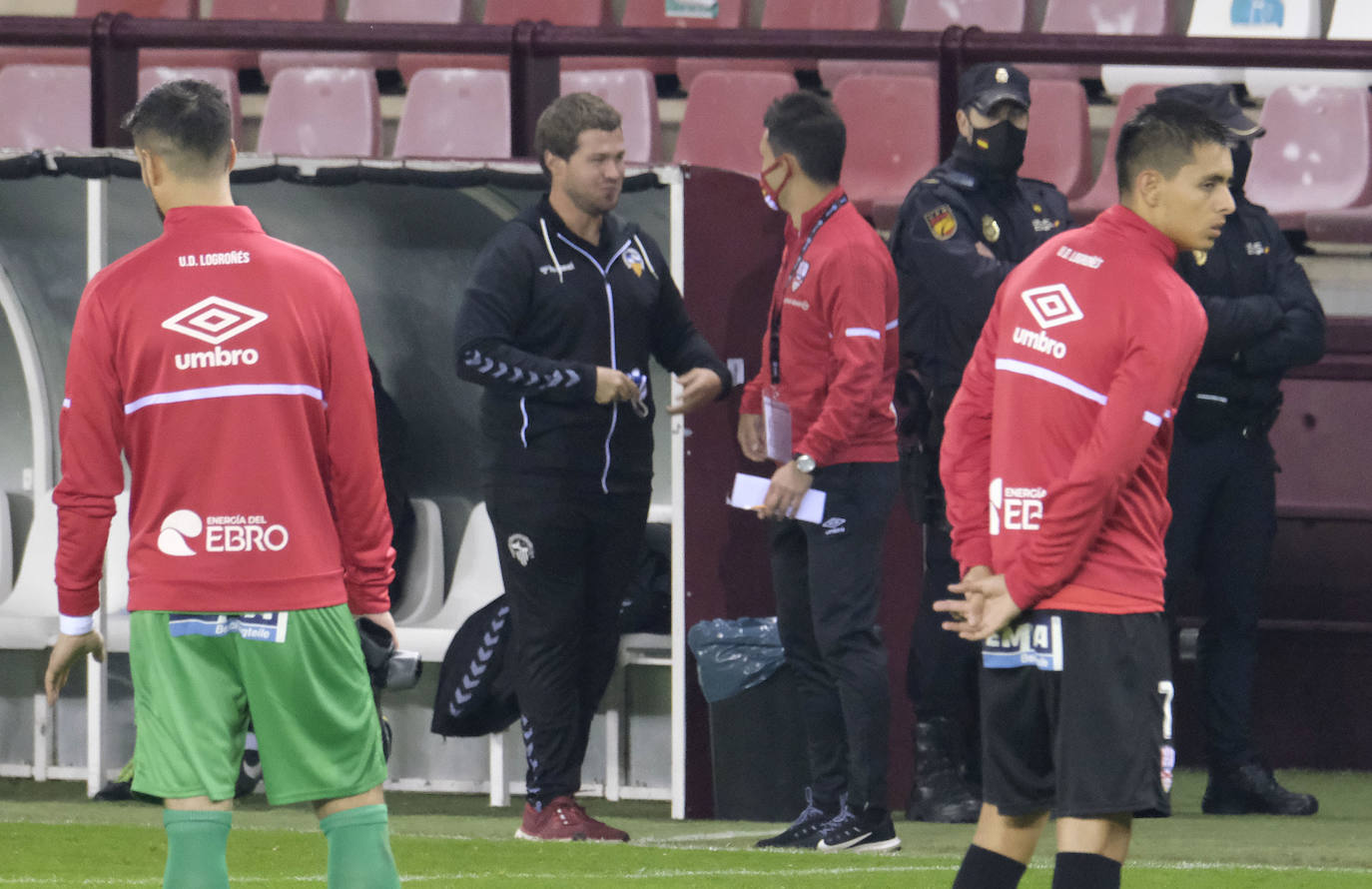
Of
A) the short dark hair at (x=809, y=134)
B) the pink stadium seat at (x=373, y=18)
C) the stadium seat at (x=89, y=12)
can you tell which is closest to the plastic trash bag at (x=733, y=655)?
the short dark hair at (x=809, y=134)

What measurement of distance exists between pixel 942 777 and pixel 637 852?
1.07 metres

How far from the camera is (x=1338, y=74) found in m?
9.45

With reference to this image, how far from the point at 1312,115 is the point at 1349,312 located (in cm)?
163

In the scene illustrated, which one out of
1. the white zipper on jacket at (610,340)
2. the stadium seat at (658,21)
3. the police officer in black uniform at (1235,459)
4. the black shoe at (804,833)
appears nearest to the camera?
the black shoe at (804,833)

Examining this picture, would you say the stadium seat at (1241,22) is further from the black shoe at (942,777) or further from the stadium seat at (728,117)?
the black shoe at (942,777)

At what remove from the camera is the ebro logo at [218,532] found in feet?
11.7

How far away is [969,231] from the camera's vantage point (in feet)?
19.3

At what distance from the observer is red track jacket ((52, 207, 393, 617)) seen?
354cm

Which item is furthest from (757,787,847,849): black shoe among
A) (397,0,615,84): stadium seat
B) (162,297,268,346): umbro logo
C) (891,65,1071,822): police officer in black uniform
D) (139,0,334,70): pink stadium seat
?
(139,0,334,70): pink stadium seat

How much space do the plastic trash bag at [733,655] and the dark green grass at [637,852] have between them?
411 millimetres

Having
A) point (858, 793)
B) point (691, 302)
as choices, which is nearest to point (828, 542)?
point (858, 793)

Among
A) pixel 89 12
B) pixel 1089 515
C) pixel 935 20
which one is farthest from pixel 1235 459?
pixel 89 12

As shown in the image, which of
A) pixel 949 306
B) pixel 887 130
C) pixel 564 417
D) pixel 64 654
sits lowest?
pixel 64 654

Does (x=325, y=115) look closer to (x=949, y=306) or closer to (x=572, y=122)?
(x=572, y=122)
